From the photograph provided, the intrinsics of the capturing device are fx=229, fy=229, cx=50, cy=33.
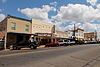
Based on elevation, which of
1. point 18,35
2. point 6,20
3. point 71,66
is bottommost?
point 71,66

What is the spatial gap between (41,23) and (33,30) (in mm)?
5162

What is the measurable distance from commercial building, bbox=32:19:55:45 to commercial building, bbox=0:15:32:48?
4143mm

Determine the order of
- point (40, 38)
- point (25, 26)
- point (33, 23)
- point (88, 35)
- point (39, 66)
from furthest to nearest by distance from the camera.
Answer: point (88, 35) < point (40, 38) < point (33, 23) < point (25, 26) < point (39, 66)

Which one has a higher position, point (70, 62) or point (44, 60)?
point (44, 60)

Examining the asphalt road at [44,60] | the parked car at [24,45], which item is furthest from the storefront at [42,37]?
the asphalt road at [44,60]

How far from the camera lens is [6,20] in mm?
47375

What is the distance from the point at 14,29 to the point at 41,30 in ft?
46.5

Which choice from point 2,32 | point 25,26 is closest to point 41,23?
point 25,26

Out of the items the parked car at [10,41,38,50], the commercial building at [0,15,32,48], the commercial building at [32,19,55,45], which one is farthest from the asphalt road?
the commercial building at [32,19,55,45]

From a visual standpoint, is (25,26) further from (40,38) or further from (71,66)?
(71,66)

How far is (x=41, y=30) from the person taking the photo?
6228 centimetres

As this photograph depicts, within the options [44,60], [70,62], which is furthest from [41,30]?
[70,62]

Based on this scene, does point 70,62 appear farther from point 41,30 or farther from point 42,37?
point 41,30

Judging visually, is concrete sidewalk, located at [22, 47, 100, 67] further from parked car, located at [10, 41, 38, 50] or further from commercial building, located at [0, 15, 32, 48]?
commercial building, located at [0, 15, 32, 48]
